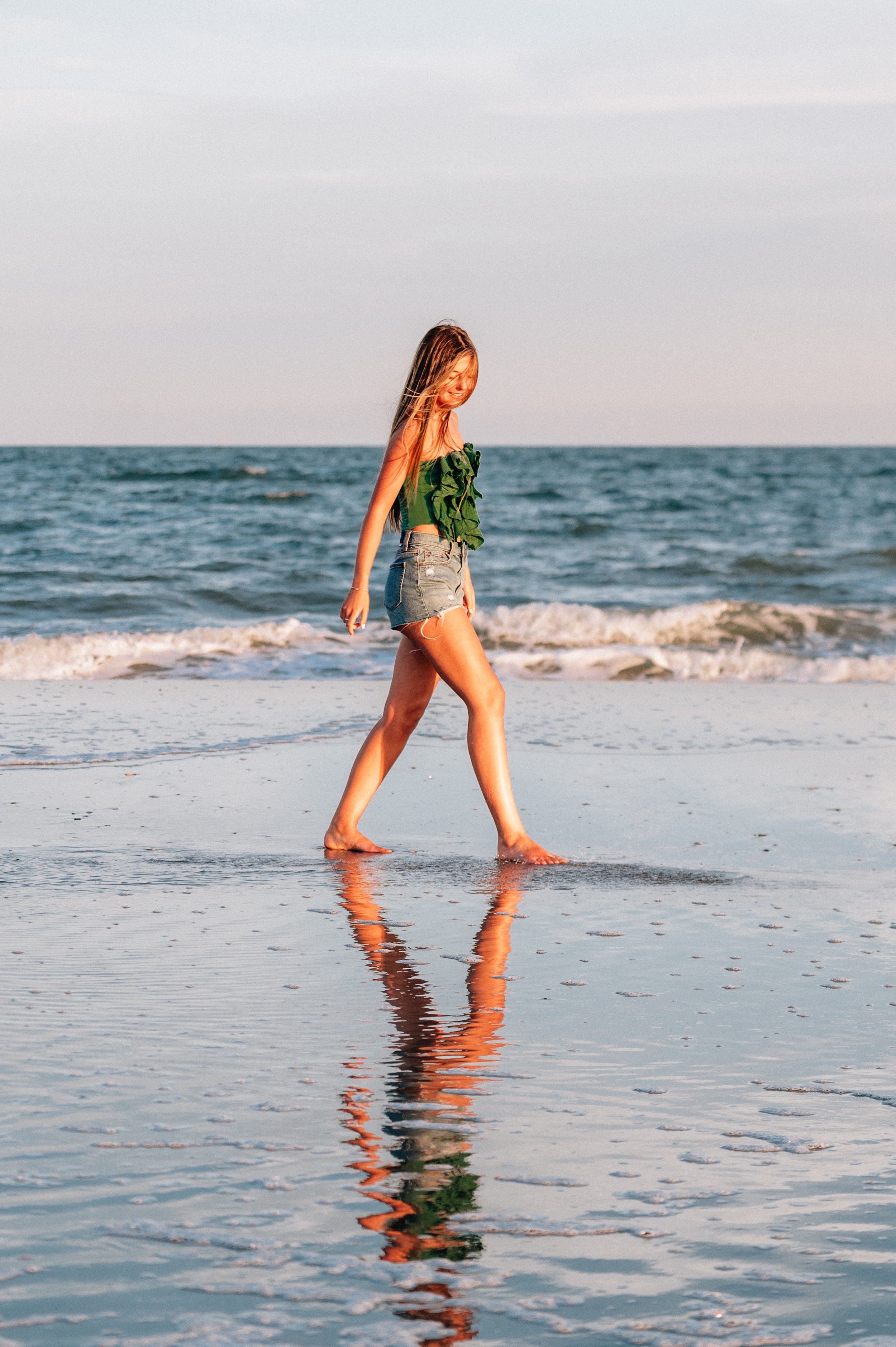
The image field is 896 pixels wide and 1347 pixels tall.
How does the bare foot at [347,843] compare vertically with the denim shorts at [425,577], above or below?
below

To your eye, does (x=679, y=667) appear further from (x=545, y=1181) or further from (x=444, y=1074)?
(x=545, y=1181)

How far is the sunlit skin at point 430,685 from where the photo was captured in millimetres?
4539

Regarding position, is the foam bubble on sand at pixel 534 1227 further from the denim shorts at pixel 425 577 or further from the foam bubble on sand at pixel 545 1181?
the denim shorts at pixel 425 577

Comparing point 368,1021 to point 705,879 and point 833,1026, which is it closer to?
point 833,1026

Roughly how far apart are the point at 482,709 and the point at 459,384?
1093mm

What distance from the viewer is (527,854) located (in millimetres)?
4797

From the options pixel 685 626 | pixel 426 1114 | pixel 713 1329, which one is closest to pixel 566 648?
pixel 685 626

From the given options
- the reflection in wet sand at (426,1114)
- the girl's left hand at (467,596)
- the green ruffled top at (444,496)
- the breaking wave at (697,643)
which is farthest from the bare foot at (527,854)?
the breaking wave at (697,643)

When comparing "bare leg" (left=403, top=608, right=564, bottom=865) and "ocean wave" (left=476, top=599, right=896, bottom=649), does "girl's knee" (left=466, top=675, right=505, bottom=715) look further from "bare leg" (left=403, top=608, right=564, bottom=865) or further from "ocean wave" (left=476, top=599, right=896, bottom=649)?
"ocean wave" (left=476, top=599, right=896, bottom=649)

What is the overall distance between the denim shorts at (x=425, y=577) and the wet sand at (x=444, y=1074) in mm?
889

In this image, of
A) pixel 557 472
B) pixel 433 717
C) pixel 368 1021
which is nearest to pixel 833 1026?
pixel 368 1021

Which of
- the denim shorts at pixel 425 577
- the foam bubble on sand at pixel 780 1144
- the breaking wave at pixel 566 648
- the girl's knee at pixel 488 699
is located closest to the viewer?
the foam bubble on sand at pixel 780 1144

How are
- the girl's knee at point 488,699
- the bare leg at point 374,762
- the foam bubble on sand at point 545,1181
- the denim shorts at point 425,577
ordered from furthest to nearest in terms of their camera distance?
the bare leg at point 374,762
the girl's knee at point 488,699
the denim shorts at point 425,577
the foam bubble on sand at point 545,1181

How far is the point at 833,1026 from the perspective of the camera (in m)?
3.11
